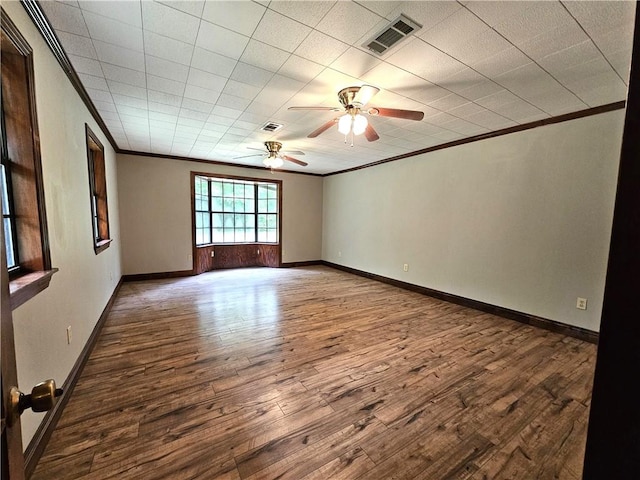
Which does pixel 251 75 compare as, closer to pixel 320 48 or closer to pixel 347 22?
pixel 320 48

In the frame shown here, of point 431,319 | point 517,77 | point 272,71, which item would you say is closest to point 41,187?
point 272,71

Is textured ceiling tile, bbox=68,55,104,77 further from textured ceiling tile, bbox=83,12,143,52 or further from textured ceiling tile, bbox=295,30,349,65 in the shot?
textured ceiling tile, bbox=295,30,349,65

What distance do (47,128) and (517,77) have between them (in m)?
3.48

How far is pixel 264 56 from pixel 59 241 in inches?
76.8

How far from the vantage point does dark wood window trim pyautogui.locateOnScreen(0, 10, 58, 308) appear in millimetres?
1516

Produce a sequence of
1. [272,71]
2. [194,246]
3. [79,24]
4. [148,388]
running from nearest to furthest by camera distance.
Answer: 1. [79,24]
2. [148,388]
3. [272,71]
4. [194,246]

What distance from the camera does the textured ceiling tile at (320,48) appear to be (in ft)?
6.02

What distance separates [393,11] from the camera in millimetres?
1598

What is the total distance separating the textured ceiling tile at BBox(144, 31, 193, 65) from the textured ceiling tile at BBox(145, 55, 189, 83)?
0.19 feet

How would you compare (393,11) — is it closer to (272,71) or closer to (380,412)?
(272,71)

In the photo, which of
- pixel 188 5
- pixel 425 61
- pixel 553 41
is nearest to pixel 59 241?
pixel 188 5

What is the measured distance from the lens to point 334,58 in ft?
6.70

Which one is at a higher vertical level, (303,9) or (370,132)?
(303,9)

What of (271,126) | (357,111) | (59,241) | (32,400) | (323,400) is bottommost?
(323,400)
